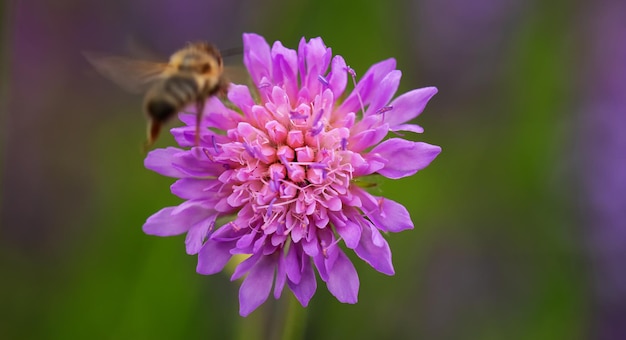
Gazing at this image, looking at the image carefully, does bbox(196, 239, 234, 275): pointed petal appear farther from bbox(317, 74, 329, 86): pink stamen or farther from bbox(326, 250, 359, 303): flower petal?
bbox(317, 74, 329, 86): pink stamen

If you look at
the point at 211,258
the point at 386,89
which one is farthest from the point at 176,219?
the point at 386,89

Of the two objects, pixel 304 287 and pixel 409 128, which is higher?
pixel 409 128

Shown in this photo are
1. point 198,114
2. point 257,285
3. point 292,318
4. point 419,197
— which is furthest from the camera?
point 419,197

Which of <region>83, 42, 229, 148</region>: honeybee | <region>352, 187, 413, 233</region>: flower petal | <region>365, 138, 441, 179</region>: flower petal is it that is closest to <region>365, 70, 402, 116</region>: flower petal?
<region>365, 138, 441, 179</region>: flower petal

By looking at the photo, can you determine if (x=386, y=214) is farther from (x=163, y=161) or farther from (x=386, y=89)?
(x=163, y=161)

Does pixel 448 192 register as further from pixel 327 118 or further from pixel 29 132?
pixel 29 132

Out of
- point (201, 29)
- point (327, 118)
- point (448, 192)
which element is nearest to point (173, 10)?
point (201, 29)

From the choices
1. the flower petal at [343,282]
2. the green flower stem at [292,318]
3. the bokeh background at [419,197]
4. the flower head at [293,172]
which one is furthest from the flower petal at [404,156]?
the bokeh background at [419,197]
